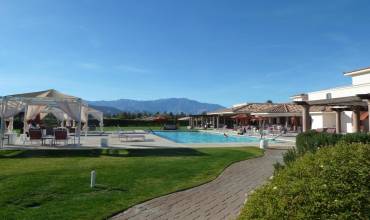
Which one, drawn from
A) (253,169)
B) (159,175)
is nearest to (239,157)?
(253,169)

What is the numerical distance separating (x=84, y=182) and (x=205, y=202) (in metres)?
3.24

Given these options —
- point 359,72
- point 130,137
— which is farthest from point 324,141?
point 359,72

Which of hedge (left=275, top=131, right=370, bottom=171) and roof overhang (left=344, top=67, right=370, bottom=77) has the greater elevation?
roof overhang (left=344, top=67, right=370, bottom=77)

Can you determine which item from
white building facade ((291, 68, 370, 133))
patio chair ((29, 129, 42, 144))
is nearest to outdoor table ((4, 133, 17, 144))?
patio chair ((29, 129, 42, 144))

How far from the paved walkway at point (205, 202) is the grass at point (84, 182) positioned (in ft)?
1.07

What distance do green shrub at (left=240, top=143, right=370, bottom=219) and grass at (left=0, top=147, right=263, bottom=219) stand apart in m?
3.61

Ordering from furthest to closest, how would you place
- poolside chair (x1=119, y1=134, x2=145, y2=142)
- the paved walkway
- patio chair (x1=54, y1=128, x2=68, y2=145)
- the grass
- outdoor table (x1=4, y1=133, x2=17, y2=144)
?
poolside chair (x1=119, y1=134, x2=145, y2=142), outdoor table (x1=4, y1=133, x2=17, y2=144), patio chair (x1=54, y1=128, x2=68, y2=145), the grass, the paved walkway

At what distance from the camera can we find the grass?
6.52m

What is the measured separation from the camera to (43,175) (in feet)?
32.1

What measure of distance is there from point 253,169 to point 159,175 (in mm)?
3270

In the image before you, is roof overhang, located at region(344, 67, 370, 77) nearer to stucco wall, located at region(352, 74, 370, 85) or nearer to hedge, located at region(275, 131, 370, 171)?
stucco wall, located at region(352, 74, 370, 85)

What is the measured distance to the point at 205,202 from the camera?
7.25 m

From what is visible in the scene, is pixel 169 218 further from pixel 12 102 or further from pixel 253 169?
pixel 12 102

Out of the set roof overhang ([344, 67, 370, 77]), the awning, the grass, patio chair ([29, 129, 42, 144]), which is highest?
roof overhang ([344, 67, 370, 77])
